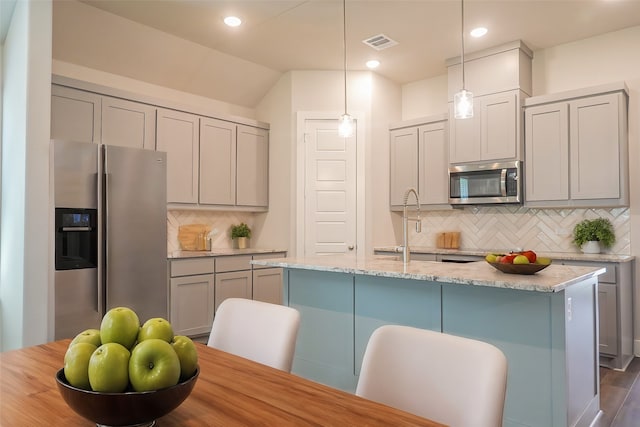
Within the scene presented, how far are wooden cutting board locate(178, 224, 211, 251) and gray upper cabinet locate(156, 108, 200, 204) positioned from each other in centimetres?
34

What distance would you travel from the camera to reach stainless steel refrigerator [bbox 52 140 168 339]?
308 cm

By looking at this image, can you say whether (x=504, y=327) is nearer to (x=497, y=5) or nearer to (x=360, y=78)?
(x=497, y=5)

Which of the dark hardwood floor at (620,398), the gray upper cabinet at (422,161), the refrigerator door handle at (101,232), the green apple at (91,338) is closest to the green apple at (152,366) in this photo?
the green apple at (91,338)

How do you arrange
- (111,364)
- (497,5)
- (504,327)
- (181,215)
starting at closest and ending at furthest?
1. (111,364)
2. (504,327)
3. (497,5)
4. (181,215)

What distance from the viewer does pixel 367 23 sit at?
3.94 m

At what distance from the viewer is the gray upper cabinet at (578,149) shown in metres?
3.73

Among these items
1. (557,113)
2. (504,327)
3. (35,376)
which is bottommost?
(504,327)

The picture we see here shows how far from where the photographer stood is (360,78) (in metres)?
5.01

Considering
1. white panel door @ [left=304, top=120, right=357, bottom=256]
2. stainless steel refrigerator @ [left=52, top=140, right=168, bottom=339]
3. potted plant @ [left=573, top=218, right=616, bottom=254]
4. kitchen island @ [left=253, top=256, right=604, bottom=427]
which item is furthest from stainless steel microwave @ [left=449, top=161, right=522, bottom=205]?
stainless steel refrigerator @ [left=52, top=140, right=168, bottom=339]

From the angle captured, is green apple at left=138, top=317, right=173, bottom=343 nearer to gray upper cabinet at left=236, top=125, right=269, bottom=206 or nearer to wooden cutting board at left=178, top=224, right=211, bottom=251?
wooden cutting board at left=178, top=224, right=211, bottom=251

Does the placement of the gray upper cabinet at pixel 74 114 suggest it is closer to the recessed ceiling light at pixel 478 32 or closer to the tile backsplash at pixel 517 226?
the recessed ceiling light at pixel 478 32

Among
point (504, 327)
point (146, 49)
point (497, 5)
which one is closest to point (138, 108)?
point (146, 49)

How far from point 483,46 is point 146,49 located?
336cm

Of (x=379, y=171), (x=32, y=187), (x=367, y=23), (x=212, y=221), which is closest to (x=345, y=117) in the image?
(x=367, y=23)
